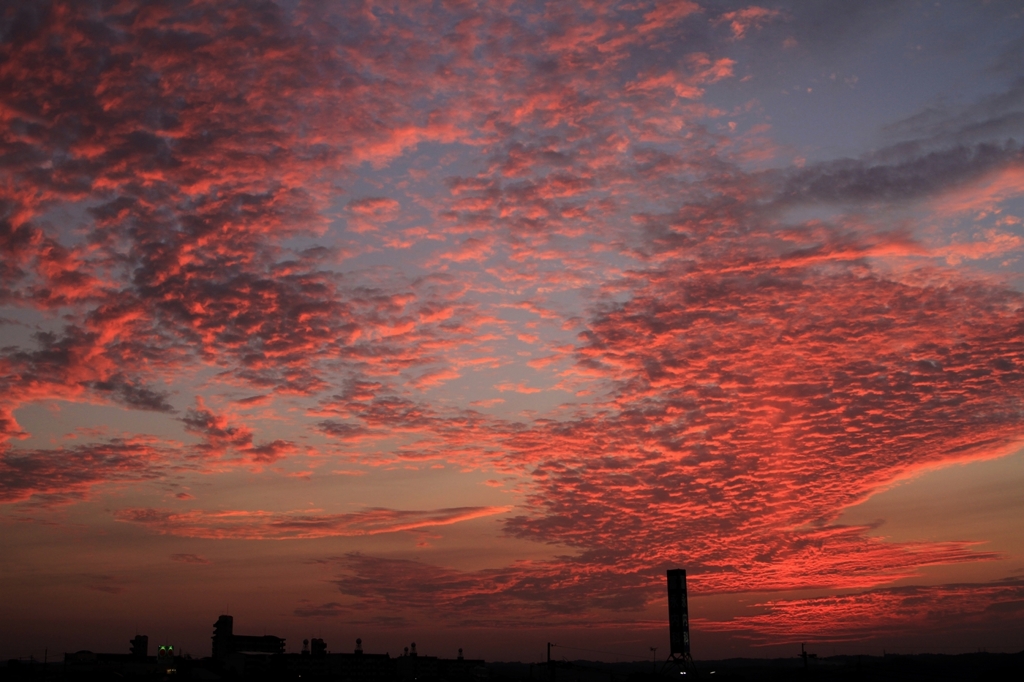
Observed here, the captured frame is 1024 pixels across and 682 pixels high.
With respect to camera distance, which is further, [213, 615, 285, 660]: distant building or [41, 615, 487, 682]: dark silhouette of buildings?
[213, 615, 285, 660]: distant building

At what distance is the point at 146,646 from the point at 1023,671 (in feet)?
494

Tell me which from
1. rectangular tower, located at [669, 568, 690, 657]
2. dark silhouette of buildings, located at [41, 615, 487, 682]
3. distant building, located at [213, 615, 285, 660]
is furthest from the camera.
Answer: distant building, located at [213, 615, 285, 660]

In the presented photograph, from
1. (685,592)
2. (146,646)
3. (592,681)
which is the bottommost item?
(592,681)

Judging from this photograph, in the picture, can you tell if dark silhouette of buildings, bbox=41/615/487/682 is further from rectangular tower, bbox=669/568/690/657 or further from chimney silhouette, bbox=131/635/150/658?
rectangular tower, bbox=669/568/690/657

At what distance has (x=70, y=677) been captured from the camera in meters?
104

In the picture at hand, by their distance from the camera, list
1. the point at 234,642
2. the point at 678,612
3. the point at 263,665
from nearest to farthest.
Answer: the point at 678,612, the point at 263,665, the point at 234,642

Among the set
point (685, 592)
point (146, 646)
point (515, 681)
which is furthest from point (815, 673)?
point (146, 646)

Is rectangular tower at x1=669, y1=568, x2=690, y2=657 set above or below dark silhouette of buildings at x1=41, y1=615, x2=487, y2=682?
above

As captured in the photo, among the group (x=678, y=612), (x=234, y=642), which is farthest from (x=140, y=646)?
(x=678, y=612)

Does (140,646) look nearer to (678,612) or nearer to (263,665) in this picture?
(263,665)

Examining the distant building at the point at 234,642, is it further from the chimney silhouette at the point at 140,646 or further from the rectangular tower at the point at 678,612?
the rectangular tower at the point at 678,612

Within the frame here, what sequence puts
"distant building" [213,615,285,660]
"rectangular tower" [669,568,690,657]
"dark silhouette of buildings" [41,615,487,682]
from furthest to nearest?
"distant building" [213,615,285,660]
"dark silhouette of buildings" [41,615,487,682]
"rectangular tower" [669,568,690,657]

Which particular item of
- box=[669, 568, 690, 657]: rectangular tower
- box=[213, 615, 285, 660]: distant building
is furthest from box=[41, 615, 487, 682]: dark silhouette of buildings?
box=[669, 568, 690, 657]: rectangular tower

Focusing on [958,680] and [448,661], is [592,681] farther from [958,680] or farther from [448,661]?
[958,680]
